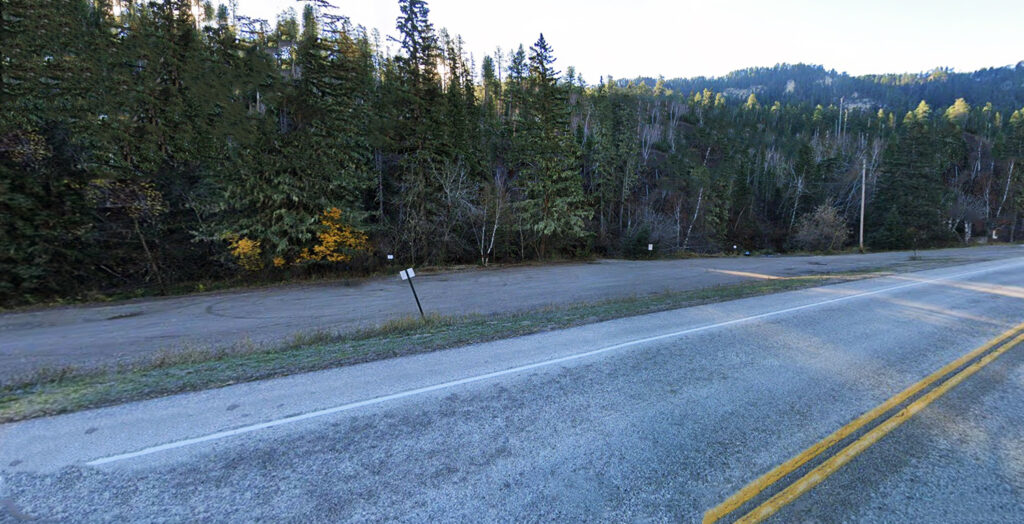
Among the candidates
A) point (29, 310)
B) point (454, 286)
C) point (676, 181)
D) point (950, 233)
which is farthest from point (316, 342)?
point (950, 233)

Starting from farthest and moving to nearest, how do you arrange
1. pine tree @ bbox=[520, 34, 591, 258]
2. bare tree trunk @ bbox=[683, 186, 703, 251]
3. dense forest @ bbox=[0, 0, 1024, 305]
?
bare tree trunk @ bbox=[683, 186, 703, 251], pine tree @ bbox=[520, 34, 591, 258], dense forest @ bbox=[0, 0, 1024, 305]

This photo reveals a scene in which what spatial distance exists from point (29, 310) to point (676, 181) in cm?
5322

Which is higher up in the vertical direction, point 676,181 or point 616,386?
point 676,181

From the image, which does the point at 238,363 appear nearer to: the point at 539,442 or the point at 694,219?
the point at 539,442

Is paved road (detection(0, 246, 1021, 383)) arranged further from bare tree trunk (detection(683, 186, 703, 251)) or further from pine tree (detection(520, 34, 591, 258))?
bare tree trunk (detection(683, 186, 703, 251))

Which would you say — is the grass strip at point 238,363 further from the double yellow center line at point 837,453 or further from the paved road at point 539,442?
the double yellow center line at point 837,453

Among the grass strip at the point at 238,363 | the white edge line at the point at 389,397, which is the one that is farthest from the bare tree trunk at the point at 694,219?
the white edge line at the point at 389,397

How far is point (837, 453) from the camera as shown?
3.19 m

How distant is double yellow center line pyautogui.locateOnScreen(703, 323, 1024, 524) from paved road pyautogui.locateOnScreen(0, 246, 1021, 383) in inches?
399

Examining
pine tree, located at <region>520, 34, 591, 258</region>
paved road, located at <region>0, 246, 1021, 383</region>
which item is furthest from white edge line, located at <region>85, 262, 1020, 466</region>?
pine tree, located at <region>520, 34, 591, 258</region>

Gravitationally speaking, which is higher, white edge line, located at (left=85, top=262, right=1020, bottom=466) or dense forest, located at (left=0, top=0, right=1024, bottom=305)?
dense forest, located at (left=0, top=0, right=1024, bottom=305)

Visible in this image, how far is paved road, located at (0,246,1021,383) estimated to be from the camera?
410 inches

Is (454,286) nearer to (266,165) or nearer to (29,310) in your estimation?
(266,165)

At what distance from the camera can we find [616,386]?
4535mm
